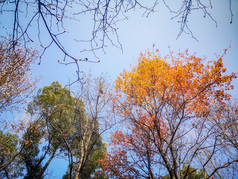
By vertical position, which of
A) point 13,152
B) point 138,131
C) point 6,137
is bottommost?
point 13,152

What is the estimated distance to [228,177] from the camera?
712 cm

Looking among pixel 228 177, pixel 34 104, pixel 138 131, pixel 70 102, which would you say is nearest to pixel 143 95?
pixel 138 131

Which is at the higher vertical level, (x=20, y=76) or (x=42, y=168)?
(x=20, y=76)

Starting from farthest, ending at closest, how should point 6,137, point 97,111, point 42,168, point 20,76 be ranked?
point 42,168, point 6,137, point 97,111, point 20,76

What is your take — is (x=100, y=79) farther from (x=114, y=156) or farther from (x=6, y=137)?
(x=6, y=137)

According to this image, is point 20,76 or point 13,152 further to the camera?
point 13,152

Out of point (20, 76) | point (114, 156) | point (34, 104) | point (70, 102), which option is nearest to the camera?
point (20, 76)

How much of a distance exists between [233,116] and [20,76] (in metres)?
13.5

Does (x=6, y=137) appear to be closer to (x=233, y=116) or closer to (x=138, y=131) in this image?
(x=138, y=131)

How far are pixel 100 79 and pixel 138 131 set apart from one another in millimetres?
4278

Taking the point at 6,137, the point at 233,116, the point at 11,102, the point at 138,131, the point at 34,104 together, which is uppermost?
the point at 34,104

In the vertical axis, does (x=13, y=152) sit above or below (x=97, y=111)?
below

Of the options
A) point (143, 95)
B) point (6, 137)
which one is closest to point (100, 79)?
point (143, 95)

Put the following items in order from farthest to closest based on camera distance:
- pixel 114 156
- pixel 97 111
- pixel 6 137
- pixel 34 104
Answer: pixel 34 104 → pixel 114 156 → pixel 6 137 → pixel 97 111
